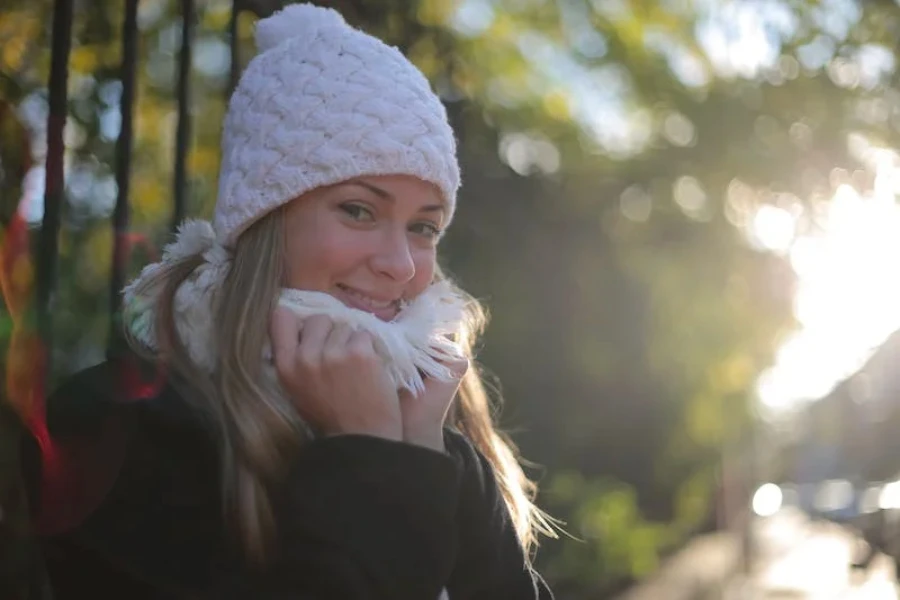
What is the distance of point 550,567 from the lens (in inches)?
204

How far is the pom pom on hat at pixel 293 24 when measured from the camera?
1.93 metres

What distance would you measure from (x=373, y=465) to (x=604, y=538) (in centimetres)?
451

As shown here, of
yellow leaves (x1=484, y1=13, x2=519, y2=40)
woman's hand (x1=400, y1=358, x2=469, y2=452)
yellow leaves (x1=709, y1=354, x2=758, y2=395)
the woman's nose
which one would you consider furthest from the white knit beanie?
yellow leaves (x1=709, y1=354, x2=758, y2=395)

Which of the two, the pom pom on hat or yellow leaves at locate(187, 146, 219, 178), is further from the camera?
yellow leaves at locate(187, 146, 219, 178)

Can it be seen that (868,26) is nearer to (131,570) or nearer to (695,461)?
(131,570)

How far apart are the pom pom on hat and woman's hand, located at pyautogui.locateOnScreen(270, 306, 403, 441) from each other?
577 millimetres

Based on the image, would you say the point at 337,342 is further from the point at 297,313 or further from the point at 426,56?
the point at 426,56

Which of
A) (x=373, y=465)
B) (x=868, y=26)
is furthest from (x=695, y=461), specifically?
(x=373, y=465)

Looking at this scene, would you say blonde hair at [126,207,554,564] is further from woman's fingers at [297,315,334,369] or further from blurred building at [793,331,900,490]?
blurred building at [793,331,900,490]

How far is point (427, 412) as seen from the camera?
173 cm

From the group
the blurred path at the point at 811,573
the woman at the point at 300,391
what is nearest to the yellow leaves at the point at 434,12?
the woman at the point at 300,391

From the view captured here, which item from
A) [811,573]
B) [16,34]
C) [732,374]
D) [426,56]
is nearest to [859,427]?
[811,573]

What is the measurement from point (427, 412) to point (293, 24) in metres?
0.77

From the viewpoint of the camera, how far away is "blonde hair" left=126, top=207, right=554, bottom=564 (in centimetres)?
155
